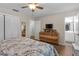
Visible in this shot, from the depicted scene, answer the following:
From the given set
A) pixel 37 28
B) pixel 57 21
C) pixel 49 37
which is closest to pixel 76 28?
pixel 57 21

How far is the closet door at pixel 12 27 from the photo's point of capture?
1.37 m

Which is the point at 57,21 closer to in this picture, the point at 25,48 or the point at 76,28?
the point at 76,28

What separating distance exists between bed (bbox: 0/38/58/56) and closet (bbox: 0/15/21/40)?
0.22 feet

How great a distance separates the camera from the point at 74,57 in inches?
46.9

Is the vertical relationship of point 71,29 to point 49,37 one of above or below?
above

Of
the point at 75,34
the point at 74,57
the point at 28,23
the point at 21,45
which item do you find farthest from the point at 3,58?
the point at 75,34

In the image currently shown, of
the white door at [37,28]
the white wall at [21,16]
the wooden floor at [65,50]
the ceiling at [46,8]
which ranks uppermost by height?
the ceiling at [46,8]

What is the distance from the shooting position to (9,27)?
1387 millimetres

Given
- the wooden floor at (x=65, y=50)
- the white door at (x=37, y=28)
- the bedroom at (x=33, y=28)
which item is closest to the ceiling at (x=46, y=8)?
the bedroom at (x=33, y=28)

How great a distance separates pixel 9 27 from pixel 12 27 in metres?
0.04

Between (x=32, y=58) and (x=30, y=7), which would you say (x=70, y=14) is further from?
Answer: (x=32, y=58)

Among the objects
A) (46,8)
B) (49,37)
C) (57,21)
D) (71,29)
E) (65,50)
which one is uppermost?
(46,8)

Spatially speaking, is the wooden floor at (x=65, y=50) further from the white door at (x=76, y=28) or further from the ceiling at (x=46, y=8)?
the ceiling at (x=46, y=8)

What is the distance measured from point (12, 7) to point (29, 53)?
0.59 metres
